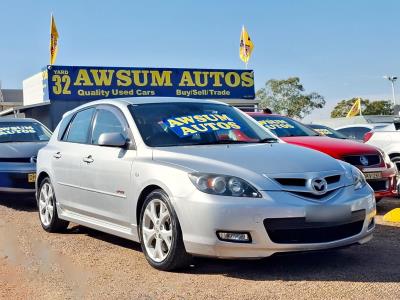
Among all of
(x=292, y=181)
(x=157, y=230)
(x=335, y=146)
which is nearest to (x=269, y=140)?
(x=292, y=181)

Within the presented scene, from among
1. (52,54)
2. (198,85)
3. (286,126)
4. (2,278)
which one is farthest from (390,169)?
(52,54)

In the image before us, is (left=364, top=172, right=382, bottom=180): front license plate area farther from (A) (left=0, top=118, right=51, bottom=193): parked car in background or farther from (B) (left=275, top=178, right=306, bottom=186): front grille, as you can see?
(A) (left=0, top=118, right=51, bottom=193): parked car in background

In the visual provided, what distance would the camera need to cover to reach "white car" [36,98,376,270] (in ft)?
15.0

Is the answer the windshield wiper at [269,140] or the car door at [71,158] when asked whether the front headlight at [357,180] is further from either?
the car door at [71,158]

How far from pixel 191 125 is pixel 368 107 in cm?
6461

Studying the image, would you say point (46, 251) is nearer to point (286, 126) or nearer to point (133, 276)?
point (133, 276)

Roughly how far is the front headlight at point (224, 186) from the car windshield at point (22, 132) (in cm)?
663

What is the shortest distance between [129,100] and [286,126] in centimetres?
386

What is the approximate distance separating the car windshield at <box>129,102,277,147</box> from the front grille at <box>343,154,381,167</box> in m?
2.17

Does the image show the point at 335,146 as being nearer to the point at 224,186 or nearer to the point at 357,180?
the point at 357,180

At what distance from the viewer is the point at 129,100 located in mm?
6258

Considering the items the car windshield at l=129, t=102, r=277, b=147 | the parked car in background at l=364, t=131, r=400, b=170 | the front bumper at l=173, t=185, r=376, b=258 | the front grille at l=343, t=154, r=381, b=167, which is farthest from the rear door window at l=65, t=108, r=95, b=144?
the parked car in background at l=364, t=131, r=400, b=170

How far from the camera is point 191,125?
5805 millimetres

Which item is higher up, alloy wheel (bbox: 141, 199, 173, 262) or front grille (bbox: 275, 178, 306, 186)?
front grille (bbox: 275, 178, 306, 186)
